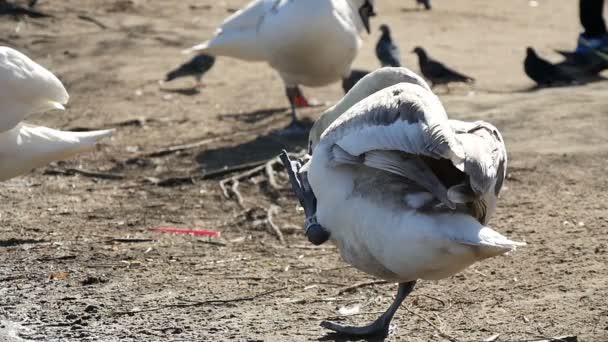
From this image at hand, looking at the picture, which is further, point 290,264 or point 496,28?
point 496,28

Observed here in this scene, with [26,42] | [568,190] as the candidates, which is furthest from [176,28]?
[568,190]

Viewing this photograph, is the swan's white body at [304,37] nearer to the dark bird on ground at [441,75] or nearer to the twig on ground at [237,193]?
the dark bird on ground at [441,75]

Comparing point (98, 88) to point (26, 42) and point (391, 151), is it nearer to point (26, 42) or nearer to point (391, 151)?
point (26, 42)

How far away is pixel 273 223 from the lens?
732 centimetres

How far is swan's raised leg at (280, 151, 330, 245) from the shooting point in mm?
5117

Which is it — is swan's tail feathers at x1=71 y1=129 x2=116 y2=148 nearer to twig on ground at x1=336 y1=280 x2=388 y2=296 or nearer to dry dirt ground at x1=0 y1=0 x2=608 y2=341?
dry dirt ground at x1=0 y1=0 x2=608 y2=341

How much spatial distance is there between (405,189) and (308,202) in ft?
2.78

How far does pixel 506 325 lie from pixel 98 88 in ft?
22.3

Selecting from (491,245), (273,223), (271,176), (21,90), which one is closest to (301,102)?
(271,176)

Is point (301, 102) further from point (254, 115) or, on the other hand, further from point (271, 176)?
point (271, 176)

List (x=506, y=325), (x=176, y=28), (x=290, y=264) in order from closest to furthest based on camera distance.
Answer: (x=506, y=325), (x=290, y=264), (x=176, y=28)

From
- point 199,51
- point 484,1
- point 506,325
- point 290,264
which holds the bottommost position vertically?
point 484,1

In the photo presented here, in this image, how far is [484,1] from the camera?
16844 mm

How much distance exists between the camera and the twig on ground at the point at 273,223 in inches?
278
